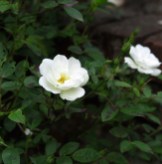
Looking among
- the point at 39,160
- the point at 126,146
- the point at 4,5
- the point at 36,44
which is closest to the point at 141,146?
the point at 126,146

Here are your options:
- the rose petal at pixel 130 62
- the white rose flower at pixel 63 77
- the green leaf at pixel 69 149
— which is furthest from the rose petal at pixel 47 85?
the rose petal at pixel 130 62

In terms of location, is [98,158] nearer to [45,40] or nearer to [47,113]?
[47,113]

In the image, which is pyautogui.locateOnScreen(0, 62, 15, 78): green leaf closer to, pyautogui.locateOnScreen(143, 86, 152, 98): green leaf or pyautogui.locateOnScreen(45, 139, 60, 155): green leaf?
pyautogui.locateOnScreen(45, 139, 60, 155): green leaf

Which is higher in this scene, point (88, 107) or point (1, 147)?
point (1, 147)

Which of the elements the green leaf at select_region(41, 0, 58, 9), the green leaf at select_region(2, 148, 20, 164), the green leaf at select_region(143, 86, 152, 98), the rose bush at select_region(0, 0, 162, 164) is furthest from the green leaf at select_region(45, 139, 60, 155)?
the green leaf at select_region(41, 0, 58, 9)

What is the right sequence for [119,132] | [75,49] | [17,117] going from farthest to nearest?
[75,49], [119,132], [17,117]

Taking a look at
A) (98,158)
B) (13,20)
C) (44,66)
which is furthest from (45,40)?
(98,158)

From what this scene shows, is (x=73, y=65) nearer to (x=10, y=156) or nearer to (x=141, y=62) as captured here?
(x=141, y=62)
